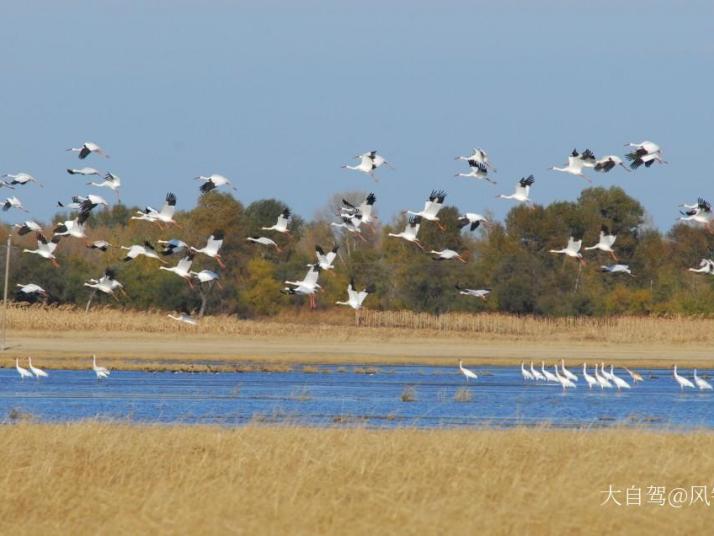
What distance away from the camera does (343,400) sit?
32.9m

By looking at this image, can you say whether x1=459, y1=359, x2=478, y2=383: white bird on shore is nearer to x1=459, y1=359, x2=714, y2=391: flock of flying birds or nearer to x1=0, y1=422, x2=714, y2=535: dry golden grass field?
x1=459, y1=359, x2=714, y2=391: flock of flying birds

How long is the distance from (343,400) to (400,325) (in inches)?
1146

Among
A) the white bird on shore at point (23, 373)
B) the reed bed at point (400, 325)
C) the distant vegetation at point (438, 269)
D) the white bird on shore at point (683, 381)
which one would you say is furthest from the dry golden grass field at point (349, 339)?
the white bird on shore at point (683, 381)

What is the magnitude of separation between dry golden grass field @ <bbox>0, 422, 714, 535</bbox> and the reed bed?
122 ft

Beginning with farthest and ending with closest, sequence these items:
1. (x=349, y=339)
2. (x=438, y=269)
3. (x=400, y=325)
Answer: (x=438, y=269) → (x=400, y=325) → (x=349, y=339)

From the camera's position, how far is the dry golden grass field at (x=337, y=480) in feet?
43.3

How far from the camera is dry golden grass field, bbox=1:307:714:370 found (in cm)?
4931

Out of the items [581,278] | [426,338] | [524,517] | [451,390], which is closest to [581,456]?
[524,517]

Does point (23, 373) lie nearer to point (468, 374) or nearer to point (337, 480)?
point (468, 374)

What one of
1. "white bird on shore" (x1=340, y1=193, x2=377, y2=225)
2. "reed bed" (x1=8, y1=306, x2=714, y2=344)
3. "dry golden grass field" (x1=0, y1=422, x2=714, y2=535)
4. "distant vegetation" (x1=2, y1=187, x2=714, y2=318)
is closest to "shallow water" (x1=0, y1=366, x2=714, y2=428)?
"white bird on shore" (x1=340, y1=193, x2=377, y2=225)

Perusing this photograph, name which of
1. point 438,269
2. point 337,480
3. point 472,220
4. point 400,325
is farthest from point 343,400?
point 438,269

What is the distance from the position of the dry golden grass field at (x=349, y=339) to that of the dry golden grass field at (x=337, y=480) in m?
27.0

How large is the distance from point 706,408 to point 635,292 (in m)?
38.3

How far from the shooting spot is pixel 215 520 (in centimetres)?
1309
